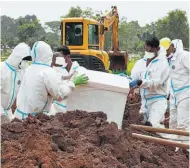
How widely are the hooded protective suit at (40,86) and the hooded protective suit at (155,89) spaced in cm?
191

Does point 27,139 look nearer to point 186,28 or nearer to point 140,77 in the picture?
point 140,77

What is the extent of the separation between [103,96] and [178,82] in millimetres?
2235

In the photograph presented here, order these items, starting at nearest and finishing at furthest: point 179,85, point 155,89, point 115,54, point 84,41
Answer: point 155,89 → point 179,85 → point 84,41 → point 115,54

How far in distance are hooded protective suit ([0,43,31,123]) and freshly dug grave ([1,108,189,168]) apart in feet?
5.80

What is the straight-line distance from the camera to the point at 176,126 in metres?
7.59

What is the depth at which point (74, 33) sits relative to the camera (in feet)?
54.2

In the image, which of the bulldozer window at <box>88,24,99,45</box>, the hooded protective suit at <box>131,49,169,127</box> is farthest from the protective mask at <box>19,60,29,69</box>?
the bulldozer window at <box>88,24,99,45</box>

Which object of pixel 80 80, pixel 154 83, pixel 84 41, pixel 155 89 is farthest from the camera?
pixel 84 41

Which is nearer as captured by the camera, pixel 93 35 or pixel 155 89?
pixel 155 89

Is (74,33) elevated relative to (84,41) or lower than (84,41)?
elevated

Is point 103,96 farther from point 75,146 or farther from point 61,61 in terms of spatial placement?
point 61,61

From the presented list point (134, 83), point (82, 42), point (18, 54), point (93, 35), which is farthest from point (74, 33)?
point (18, 54)

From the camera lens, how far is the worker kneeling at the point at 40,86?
5297mm

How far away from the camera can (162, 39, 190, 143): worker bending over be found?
746cm
